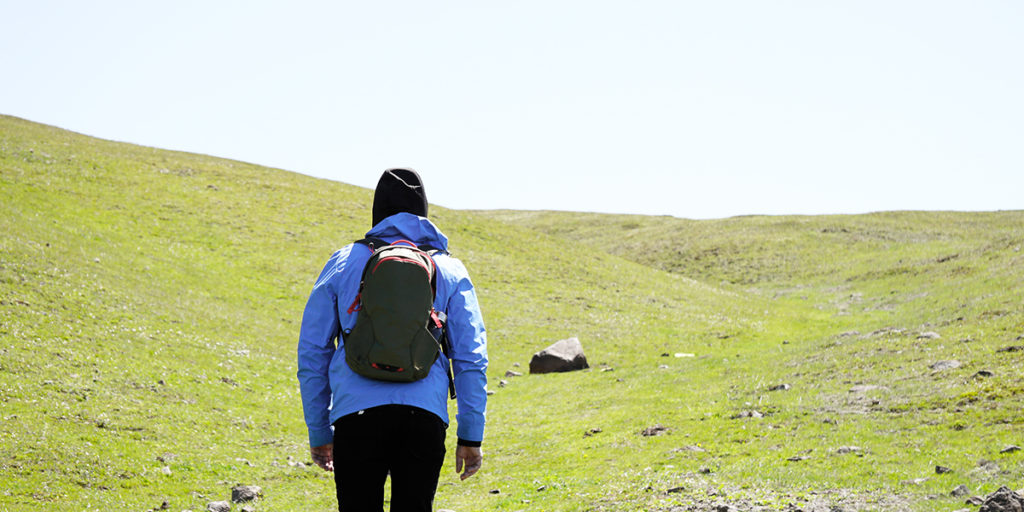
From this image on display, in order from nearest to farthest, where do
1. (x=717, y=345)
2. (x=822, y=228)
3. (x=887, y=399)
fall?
(x=887, y=399) → (x=717, y=345) → (x=822, y=228)

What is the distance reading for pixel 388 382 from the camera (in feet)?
18.0

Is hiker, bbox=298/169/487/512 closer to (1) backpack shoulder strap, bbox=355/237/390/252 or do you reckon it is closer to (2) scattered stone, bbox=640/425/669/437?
(1) backpack shoulder strap, bbox=355/237/390/252

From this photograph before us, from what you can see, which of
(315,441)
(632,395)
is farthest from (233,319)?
(315,441)

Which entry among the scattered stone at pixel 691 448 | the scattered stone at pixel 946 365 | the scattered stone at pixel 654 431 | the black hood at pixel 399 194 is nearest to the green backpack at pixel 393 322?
the black hood at pixel 399 194

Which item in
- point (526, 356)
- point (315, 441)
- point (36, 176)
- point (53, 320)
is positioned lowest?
point (526, 356)

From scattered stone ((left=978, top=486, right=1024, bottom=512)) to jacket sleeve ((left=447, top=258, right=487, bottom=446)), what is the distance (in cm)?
744

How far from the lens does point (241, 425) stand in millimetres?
20828

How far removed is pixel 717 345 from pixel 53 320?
29125mm

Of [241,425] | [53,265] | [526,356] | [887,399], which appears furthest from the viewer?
[526,356]

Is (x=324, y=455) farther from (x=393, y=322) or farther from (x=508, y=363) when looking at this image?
(x=508, y=363)

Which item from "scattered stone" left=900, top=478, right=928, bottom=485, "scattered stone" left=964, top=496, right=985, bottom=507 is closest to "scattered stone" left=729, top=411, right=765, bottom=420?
"scattered stone" left=900, top=478, right=928, bottom=485

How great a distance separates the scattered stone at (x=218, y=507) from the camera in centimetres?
1343

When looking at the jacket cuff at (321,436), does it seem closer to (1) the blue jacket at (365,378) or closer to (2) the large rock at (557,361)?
(1) the blue jacket at (365,378)

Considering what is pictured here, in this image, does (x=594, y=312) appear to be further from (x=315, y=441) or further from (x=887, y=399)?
(x=315, y=441)
